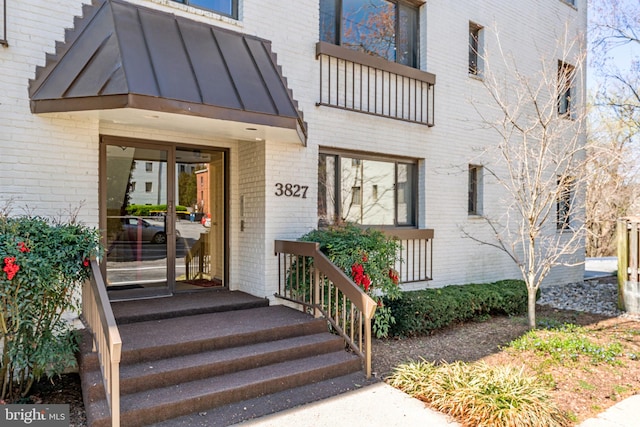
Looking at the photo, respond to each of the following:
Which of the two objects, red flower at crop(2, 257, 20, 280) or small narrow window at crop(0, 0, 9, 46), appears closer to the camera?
red flower at crop(2, 257, 20, 280)

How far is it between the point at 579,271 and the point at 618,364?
23.4ft

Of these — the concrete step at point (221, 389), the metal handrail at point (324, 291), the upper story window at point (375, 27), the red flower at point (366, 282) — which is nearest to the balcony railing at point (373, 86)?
the upper story window at point (375, 27)

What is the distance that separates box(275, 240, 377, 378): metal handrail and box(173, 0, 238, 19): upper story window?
10.7ft

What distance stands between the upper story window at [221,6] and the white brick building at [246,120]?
0.06ft

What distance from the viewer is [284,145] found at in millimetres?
6344

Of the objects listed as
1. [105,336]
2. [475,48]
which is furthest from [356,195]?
[105,336]

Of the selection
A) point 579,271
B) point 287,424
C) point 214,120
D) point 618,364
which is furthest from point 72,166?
point 579,271

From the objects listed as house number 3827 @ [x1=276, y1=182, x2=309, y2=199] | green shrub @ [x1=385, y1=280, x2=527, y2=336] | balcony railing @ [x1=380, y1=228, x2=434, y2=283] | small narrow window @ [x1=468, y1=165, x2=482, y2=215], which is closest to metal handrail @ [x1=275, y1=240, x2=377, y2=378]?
house number 3827 @ [x1=276, y1=182, x2=309, y2=199]

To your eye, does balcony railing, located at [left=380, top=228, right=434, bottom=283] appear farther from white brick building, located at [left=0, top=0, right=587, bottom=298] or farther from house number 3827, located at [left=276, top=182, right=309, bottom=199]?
house number 3827, located at [left=276, top=182, right=309, bottom=199]

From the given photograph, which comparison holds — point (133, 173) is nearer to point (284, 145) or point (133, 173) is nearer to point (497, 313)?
point (284, 145)

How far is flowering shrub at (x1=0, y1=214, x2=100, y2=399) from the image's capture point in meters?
3.65

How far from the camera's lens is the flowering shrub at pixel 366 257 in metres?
5.54

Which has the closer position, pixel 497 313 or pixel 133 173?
pixel 133 173

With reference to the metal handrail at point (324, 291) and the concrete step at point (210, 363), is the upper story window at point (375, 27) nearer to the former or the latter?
the metal handrail at point (324, 291)
